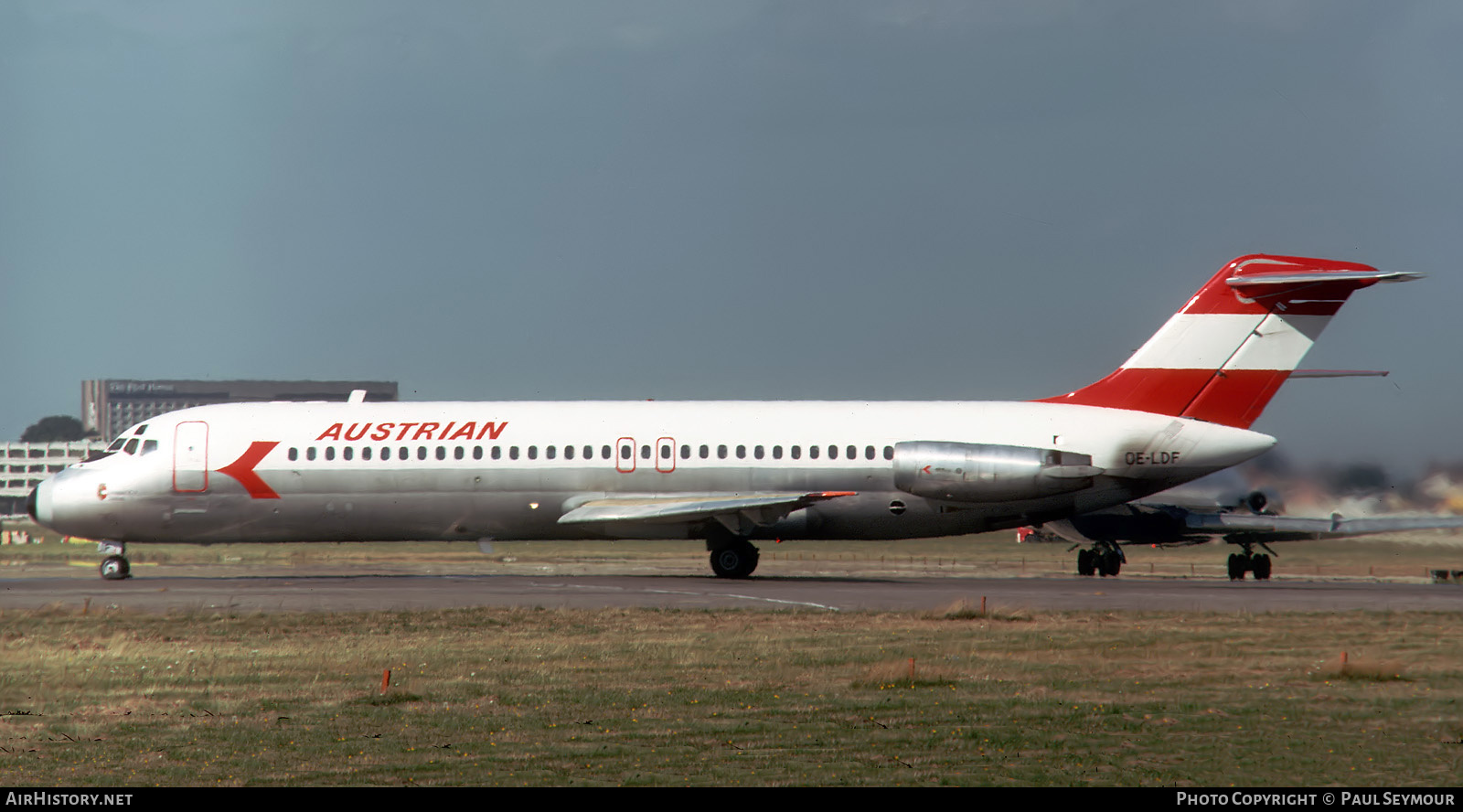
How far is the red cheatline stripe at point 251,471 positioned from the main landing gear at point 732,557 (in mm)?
9979

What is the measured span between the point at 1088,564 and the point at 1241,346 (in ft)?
23.8

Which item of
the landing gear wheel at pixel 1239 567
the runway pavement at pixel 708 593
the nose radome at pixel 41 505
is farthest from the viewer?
the landing gear wheel at pixel 1239 567

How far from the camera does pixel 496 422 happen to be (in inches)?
1329

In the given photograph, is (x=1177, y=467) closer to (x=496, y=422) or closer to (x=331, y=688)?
(x=496, y=422)

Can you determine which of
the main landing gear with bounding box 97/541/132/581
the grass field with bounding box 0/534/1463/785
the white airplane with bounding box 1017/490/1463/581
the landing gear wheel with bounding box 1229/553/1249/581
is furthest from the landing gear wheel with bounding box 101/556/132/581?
the landing gear wheel with bounding box 1229/553/1249/581

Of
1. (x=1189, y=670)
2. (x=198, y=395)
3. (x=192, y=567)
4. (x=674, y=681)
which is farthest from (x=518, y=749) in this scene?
(x=198, y=395)

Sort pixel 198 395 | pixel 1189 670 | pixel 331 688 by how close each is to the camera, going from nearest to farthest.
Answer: pixel 331 688, pixel 1189 670, pixel 198 395

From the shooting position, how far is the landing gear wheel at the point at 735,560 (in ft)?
109

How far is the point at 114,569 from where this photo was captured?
33344 mm

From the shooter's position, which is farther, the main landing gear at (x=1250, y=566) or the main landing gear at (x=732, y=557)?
the main landing gear at (x=1250, y=566)

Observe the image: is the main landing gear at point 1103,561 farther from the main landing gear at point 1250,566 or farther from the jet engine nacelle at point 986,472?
the jet engine nacelle at point 986,472

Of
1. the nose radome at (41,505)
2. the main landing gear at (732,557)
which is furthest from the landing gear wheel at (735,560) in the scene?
the nose radome at (41,505)

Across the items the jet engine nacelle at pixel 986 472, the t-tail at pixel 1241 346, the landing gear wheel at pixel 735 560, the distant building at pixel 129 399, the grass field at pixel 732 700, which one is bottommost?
the grass field at pixel 732 700
